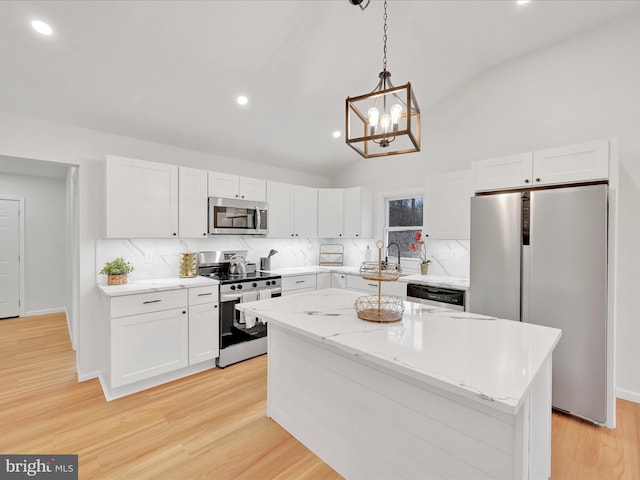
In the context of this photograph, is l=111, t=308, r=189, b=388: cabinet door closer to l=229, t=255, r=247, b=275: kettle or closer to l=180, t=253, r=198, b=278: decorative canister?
l=180, t=253, r=198, b=278: decorative canister

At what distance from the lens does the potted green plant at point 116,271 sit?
300 cm

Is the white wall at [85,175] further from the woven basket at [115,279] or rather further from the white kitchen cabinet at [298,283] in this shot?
the white kitchen cabinet at [298,283]

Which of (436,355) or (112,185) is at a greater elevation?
(112,185)

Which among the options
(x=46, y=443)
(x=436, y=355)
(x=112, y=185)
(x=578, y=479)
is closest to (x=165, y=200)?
(x=112, y=185)

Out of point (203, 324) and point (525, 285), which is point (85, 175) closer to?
point (203, 324)

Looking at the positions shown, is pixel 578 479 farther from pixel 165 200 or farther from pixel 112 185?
pixel 112 185

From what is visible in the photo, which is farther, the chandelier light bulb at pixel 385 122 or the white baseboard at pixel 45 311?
the white baseboard at pixel 45 311

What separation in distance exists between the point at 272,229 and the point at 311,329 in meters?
2.78

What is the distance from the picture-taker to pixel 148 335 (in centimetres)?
286

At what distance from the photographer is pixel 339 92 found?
3398mm

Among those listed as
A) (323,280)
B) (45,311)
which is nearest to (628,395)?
(323,280)

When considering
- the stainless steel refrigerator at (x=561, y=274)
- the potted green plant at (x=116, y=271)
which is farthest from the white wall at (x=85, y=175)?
the stainless steel refrigerator at (x=561, y=274)

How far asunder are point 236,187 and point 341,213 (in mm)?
1735

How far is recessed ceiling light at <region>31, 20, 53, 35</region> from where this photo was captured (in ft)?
6.66
